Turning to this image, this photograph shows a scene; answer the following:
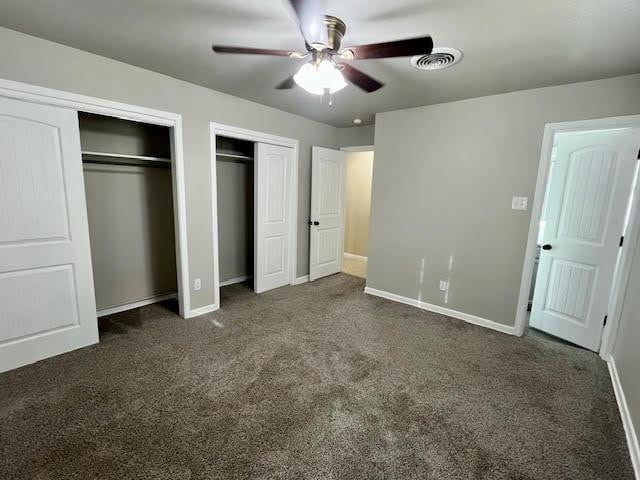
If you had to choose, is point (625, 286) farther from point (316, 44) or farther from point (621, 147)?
point (316, 44)

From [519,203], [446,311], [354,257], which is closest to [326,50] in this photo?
[519,203]

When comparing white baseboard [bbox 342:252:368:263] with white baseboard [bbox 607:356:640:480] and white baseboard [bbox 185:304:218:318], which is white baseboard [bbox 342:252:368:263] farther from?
white baseboard [bbox 607:356:640:480]

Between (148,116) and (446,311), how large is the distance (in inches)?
143

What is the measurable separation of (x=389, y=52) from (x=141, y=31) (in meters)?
1.63

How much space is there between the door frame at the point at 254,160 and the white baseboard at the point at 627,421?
338 cm

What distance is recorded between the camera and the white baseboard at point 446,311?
3.08 m

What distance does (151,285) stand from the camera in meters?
3.52

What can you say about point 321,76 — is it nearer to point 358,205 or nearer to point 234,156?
point 234,156

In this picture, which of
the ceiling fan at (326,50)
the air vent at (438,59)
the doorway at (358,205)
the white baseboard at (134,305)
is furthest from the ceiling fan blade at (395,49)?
the doorway at (358,205)

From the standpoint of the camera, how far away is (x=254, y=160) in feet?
12.1

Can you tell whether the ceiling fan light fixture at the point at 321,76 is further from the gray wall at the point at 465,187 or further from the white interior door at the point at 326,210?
the white interior door at the point at 326,210

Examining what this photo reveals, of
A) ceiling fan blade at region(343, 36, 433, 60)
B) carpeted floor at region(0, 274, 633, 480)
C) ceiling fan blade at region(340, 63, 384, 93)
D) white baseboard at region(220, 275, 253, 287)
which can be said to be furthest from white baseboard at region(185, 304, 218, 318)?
ceiling fan blade at region(343, 36, 433, 60)

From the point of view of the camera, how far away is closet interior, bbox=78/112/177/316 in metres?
2.94

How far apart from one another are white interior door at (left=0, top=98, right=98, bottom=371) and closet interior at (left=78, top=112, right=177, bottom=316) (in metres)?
0.54
